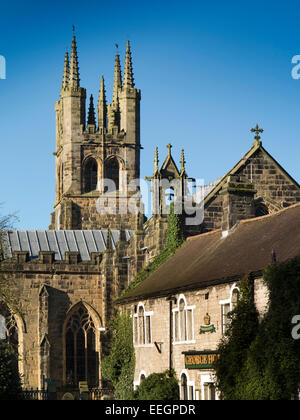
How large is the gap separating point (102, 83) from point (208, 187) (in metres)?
27.5

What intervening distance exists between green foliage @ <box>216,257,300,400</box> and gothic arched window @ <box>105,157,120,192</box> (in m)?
44.3

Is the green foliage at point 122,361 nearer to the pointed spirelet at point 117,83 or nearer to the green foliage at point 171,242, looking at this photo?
the green foliage at point 171,242

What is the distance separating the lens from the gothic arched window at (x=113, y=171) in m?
77.1

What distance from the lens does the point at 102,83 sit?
80.0 m

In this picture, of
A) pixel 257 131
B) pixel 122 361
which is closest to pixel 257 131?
pixel 257 131

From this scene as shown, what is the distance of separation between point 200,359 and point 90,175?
134 ft

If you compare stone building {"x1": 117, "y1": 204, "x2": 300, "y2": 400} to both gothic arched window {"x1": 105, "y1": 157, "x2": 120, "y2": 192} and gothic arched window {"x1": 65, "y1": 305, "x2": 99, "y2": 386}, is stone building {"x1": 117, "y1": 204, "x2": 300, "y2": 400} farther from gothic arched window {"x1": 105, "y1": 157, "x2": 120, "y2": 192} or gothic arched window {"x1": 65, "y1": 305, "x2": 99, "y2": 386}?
gothic arched window {"x1": 105, "y1": 157, "x2": 120, "y2": 192}

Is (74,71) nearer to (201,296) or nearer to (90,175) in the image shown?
(90,175)

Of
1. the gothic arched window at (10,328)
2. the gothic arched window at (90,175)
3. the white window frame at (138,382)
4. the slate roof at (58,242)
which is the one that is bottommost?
the white window frame at (138,382)

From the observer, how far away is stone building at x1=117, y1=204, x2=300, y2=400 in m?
35.6

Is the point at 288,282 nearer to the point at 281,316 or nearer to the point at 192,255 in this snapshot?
the point at 281,316

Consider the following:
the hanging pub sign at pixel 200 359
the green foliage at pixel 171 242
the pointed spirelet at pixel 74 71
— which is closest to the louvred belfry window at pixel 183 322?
the hanging pub sign at pixel 200 359

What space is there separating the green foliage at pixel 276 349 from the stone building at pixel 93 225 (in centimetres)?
1007
